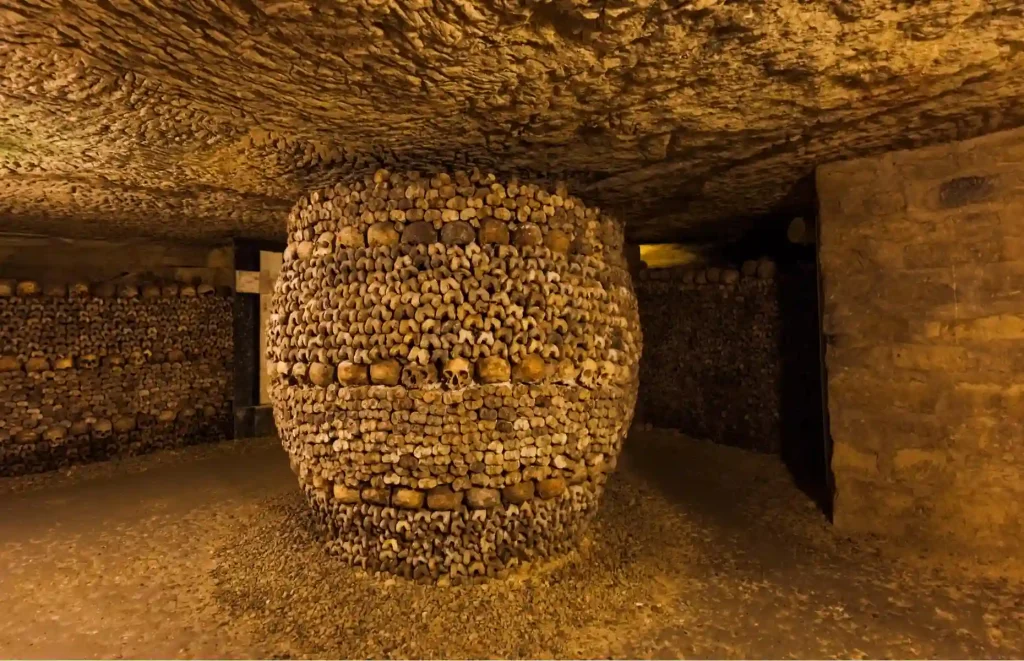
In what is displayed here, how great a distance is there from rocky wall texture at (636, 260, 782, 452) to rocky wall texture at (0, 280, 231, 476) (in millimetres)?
4133

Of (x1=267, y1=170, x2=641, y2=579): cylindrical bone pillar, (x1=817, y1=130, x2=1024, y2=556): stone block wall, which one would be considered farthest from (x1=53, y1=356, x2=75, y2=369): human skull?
(x1=817, y1=130, x2=1024, y2=556): stone block wall

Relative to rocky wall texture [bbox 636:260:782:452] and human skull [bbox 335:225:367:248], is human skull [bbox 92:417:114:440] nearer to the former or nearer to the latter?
human skull [bbox 335:225:367:248]

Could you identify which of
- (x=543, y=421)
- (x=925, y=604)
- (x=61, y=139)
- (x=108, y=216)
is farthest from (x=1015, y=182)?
(x=108, y=216)

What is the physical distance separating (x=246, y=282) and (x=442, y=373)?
3.75m

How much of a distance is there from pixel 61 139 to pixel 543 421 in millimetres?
2386

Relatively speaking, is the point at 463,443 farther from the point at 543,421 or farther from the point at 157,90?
the point at 157,90

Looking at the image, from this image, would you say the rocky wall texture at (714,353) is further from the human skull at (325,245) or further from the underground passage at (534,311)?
the human skull at (325,245)

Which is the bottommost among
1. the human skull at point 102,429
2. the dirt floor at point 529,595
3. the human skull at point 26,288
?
the dirt floor at point 529,595

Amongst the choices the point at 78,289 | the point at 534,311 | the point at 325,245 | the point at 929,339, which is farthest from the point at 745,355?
the point at 78,289

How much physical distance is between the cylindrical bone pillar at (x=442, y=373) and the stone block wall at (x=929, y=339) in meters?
1.35

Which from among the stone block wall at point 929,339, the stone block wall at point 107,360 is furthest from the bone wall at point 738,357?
the stone block wall at point 107,360

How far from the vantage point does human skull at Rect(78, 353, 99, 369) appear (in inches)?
185

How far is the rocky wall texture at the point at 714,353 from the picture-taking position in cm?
425

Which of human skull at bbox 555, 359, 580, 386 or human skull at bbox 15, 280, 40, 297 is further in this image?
human skull at bbox 15, 280, 40, 297
